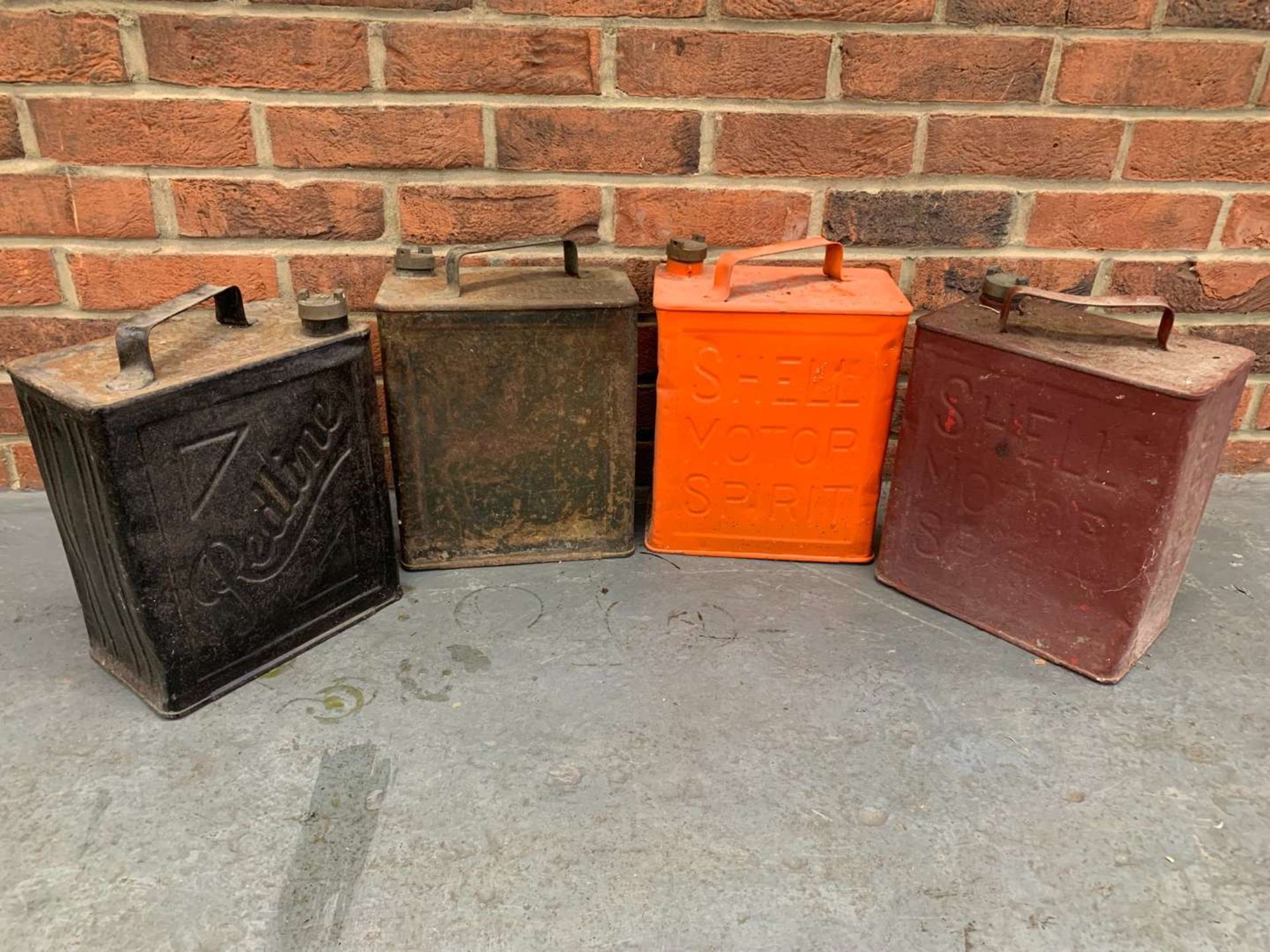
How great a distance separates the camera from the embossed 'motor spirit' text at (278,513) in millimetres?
911

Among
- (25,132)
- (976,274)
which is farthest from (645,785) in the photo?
(25,132)

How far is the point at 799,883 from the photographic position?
2.47ft

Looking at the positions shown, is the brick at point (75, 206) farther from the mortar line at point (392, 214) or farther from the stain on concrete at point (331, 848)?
the stain on concrete at point (331, 848)

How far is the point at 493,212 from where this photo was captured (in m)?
1.17

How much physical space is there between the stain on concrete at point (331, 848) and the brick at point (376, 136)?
0.67 m

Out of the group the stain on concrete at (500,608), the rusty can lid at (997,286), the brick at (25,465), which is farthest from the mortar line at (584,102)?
the stain on concrete at (500,608)

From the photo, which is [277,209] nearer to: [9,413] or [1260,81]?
[9,413]

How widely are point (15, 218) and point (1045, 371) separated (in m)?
1.17

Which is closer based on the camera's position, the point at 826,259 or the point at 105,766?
the point at 105,766

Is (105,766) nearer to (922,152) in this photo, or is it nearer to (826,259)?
(826,259)

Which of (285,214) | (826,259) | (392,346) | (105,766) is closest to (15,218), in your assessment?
(285,214)

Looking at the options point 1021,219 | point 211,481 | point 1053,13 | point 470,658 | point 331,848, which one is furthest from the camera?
point 1021,219

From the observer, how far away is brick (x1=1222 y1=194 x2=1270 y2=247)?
1218mm

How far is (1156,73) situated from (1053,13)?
0.15 metres
